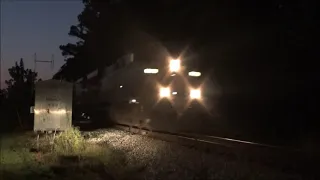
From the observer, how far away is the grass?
1171 cm

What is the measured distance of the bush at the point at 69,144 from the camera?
1695cm

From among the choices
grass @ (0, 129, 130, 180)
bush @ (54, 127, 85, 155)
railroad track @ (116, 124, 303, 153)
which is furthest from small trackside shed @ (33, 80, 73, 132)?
railroad track @ (116, 124, 303, 153)

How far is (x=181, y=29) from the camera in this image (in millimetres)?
31500

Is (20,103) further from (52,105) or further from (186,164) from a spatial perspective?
(186,164)

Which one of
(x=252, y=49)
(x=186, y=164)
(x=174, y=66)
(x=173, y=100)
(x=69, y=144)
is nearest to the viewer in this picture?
(x=186, y=164)

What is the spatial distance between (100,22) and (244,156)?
44.0m

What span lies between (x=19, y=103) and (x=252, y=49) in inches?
1139

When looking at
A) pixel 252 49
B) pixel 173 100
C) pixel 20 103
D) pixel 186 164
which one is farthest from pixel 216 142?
pixel 20 103

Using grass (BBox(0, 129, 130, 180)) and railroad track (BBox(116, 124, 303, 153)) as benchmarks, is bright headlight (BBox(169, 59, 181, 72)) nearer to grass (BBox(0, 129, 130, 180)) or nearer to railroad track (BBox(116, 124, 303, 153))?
railroad track (BBox(116, 124, 303, 153))

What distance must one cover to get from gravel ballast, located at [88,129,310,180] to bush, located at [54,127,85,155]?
1.76m

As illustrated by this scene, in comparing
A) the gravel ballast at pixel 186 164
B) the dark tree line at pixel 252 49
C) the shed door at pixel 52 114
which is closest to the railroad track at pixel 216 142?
the gravel ballast at pixel 186 164

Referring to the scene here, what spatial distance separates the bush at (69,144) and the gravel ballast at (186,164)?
5.79 feet

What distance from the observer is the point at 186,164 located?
1228 centimetres

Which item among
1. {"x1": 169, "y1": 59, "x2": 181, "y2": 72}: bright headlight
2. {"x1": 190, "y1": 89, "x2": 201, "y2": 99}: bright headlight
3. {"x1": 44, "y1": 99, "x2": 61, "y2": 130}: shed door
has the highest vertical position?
{"x1": 169, "y1": 59, "x2": 181, "y2": 72}: bright headlight
